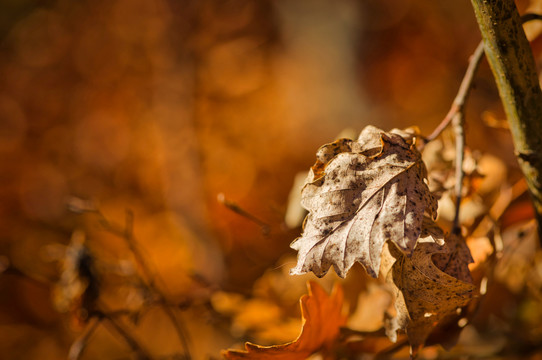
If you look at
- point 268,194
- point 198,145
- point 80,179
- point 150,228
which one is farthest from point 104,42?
point 268,194

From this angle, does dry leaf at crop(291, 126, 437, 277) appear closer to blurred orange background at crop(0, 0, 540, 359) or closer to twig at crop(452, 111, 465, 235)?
twig at crop(452, 111, 465, 235)

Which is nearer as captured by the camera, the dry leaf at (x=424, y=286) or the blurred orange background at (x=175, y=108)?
the dry leaf at (x=424, y=286)

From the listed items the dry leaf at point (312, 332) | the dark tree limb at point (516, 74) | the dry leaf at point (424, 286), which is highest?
the dark tree limb at point (516, 74)

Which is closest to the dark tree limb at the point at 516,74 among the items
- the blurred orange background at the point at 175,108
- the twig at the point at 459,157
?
the twig at the point at 459,157

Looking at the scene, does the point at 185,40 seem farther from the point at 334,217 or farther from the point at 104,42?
the point at 334,217

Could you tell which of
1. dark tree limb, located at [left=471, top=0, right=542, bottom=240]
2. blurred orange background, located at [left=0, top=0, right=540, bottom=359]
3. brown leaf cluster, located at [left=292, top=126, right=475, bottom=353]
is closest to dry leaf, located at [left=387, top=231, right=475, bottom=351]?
brown leaf cluster, located at [left=292, top=126, right=475, bottom=353]

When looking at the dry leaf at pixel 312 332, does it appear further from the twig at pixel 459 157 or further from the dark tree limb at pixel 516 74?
the dark tree limb at pixel 516 74
